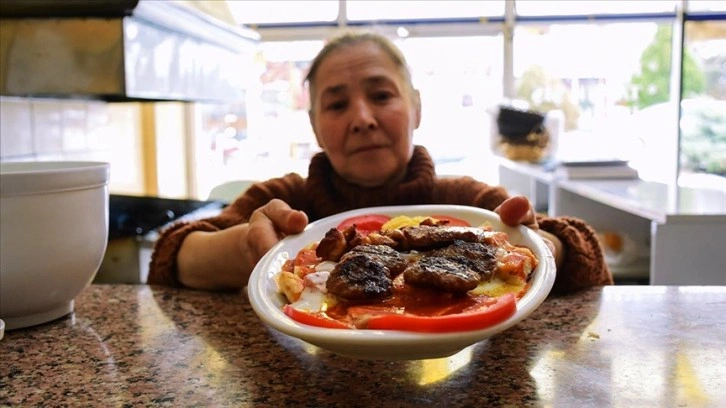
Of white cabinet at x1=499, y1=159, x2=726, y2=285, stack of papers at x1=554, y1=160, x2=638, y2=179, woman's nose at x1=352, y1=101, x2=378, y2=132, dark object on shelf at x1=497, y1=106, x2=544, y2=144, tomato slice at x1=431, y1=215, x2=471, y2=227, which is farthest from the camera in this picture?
dark object on shelf at x1=497, y1=106, x2=544, y2=144

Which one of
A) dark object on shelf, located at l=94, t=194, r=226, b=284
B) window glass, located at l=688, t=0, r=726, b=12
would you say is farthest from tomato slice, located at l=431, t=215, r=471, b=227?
window glass, located at l=688, t=0, r=726, b=12

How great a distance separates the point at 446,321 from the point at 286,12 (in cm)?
374

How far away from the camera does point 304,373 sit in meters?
0.56

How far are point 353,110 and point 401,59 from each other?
0.17 meters

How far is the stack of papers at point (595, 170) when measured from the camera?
2598 mm

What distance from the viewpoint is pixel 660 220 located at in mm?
1710

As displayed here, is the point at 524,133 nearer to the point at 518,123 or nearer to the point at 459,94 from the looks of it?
the point at 518,123

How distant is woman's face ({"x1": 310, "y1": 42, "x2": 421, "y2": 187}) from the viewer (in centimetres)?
110

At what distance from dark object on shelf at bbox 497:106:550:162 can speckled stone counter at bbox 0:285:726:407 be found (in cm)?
243

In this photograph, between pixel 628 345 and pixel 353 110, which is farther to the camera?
pixel 353 110

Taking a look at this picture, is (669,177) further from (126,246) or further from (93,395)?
(93,395)

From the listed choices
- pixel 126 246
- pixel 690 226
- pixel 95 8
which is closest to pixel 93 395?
pixel 95 8

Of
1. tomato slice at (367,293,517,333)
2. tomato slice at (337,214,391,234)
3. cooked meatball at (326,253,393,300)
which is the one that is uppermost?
tomato slice at (337,214,391,234)

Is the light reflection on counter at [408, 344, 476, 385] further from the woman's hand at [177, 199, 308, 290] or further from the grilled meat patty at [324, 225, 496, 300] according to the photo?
the woman's hand at [177, 199, 308, 290]
